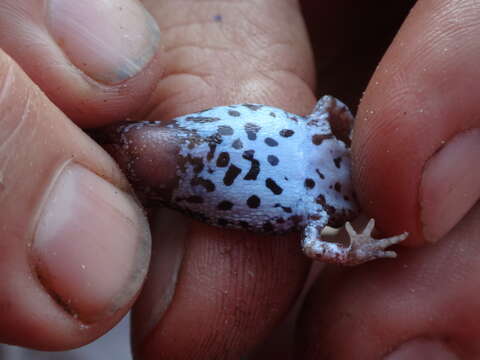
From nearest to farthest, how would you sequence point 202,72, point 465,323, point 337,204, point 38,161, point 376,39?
point 38,161
point 465,323
point 337,204
point 202,72
point 376,39

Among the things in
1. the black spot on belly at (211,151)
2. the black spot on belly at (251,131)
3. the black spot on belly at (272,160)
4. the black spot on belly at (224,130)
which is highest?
the black spot on belly at (224,130)

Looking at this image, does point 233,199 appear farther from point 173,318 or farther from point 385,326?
point 385,326

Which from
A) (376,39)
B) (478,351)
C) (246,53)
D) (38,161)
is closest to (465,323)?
(478,351)

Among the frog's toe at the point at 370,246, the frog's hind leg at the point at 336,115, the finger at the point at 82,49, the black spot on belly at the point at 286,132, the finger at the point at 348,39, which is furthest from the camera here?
the finger at the point at 348,39

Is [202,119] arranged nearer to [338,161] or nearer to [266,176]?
[266,176]

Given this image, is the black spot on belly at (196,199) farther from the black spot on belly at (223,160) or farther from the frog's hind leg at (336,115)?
the frog's hind leg at (336,115)

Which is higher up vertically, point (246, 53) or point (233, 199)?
point (246, 53)

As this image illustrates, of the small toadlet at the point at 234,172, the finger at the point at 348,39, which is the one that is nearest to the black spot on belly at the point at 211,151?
the small toadlet at the point at 234,172
